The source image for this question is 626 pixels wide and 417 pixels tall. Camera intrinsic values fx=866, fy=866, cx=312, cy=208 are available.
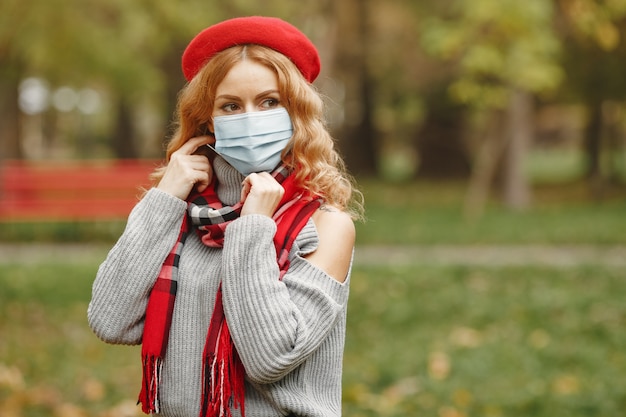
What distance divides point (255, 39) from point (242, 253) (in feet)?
1.83

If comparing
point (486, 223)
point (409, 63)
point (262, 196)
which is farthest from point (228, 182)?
point (409, 63)

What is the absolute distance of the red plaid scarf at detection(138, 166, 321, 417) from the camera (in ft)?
6.89

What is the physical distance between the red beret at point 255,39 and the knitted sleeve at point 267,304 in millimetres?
455

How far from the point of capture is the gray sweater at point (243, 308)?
6.76 feet

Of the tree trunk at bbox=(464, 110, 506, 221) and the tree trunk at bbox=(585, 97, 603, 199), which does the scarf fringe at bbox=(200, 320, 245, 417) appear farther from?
the tree trunk at bbox=(585, 97, 603, 199)

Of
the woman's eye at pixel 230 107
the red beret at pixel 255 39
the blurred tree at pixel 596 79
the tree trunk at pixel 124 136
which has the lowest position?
the tree trunk at pixel 124 136

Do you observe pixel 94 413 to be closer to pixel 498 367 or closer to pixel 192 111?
pixel 498 367

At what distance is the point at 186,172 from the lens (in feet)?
7.54

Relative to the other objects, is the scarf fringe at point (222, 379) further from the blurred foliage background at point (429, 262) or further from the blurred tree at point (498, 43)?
the blurred tree at point (498, 43)

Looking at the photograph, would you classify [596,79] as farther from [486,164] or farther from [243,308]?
[243,308]

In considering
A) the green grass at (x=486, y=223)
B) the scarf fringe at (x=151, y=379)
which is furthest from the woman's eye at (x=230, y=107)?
the green grass at (x=486, y=223)

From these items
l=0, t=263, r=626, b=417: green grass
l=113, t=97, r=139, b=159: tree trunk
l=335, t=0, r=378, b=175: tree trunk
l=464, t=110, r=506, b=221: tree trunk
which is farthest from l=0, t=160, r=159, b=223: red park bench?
l=113, t=97, r=139, b=159: tree trunk

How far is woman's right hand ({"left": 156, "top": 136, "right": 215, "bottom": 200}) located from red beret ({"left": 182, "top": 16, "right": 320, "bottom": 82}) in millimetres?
234

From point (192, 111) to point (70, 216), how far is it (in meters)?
9.37
